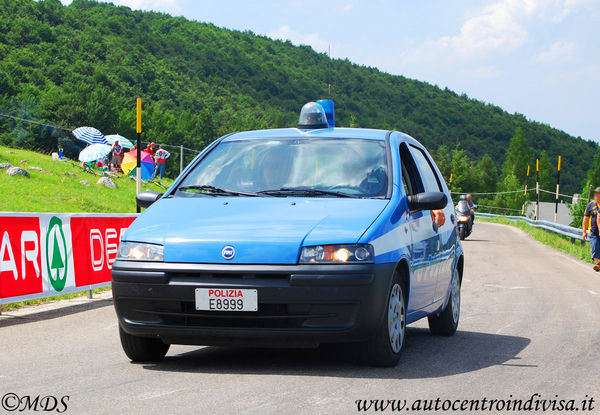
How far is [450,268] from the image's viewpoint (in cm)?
855

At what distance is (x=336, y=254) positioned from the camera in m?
5.90

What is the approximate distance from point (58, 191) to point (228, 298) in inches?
1298

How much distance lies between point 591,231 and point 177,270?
49.0 feet

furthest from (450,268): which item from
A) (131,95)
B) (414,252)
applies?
(131,95)

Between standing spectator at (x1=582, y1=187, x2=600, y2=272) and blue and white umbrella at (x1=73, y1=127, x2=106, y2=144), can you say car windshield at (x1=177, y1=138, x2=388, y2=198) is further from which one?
blue and white umbrella at (x1=73, y1=127, x2=106, y2=144)

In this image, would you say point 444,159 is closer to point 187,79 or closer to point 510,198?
point 510,198

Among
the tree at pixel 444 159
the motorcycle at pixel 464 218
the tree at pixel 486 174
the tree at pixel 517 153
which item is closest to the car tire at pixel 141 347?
the motorcycle at pixel 464 218

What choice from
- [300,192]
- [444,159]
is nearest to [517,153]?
[444,159]

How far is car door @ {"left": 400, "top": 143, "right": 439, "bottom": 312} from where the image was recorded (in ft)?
22.9

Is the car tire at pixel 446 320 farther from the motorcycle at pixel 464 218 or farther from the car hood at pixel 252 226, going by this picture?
the motorcycle at pixel 464 218

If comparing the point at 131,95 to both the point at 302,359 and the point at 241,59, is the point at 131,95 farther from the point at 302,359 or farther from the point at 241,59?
the point at 302,359

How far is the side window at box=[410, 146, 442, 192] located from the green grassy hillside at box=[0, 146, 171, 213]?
22710mm

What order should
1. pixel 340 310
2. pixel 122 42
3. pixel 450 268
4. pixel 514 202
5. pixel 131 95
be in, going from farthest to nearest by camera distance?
pixel 514 202, pixel 122 42, pixel 131 95, pixel 450 268, pixel 340 310

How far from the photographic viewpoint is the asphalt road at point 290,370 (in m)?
5.27
